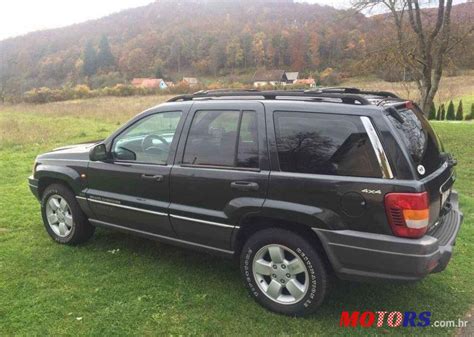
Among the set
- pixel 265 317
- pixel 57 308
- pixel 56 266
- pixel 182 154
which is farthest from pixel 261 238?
pixel 56 266

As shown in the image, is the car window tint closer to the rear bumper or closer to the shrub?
the rear bumper

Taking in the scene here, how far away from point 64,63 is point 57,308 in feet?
293

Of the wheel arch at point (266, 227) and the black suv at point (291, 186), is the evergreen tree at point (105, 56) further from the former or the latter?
the wheel arch at point (266, 227)

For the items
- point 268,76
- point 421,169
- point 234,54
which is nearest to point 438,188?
point 421,169

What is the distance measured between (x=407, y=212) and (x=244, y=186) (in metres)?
1.25

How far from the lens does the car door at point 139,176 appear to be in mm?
3990

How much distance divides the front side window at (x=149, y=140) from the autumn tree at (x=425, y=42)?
10.8 metres

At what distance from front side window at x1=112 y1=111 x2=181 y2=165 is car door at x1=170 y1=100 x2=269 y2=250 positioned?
25 cm

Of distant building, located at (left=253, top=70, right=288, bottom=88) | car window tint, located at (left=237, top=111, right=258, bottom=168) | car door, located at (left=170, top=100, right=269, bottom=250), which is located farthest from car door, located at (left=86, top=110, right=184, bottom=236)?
distant building, located at (left=253, top=70, right=288, bottom=88)

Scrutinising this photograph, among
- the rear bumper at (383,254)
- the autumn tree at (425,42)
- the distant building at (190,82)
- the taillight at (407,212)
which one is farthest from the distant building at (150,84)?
the taillight at (407,212)

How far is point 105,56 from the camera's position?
85.6 m

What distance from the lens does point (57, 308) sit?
359cm

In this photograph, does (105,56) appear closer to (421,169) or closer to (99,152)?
(99,152)

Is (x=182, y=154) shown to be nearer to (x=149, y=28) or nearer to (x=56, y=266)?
(x=56, y=266)
